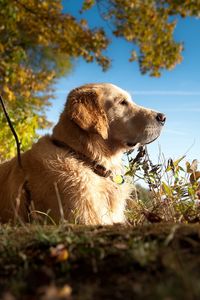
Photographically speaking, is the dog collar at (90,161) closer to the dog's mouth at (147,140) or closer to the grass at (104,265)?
the dog's mouth at (147,140)

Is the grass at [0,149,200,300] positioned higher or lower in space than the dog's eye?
lower

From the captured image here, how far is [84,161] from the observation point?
383cm

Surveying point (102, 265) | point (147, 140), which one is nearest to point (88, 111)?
point (147, 140)

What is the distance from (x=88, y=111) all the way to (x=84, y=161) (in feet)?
1.65

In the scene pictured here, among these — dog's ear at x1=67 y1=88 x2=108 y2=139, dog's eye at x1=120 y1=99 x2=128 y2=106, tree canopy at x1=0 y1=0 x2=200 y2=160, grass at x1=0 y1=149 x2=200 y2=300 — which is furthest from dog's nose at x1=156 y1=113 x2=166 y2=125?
tree canopy at x1=0 y1=0 x2=200 y2=160

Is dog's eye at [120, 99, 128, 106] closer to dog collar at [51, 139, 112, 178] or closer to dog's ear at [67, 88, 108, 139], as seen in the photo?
dog's ear at [67, 88, 108, 139]

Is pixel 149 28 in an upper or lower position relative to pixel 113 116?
upper

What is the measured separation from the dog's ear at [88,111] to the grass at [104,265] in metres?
1.96

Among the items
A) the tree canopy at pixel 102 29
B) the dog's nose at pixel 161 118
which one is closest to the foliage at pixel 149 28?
the tree canopy at pixel 102 29

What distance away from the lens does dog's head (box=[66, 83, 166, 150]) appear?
12.7 feet

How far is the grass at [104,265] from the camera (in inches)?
46.1

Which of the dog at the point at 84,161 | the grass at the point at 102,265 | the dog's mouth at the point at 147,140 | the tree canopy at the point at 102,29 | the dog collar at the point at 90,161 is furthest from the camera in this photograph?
the tree canopy at the point at 102,29

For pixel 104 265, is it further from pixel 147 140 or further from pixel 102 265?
pixel 147 140

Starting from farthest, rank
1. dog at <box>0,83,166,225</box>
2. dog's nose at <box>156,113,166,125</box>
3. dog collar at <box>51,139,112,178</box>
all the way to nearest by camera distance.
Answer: dog's nose at <box>156,113,166,125</box>
dog collar at <box>51,139,112,178</box>
dog at <box>0,83,166,225</box>
